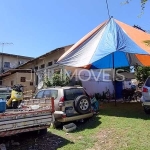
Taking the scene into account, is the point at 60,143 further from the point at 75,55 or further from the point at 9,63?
the point at 9,63

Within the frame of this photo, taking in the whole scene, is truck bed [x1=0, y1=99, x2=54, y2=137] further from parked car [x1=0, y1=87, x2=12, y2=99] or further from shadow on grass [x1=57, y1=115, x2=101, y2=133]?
parked car [x1=0, y1=87, x2=12, y2=99]

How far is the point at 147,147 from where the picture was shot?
21.8 feet

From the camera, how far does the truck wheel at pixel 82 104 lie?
30.8ft

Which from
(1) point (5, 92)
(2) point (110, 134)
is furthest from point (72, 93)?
(1) point (5, 92)

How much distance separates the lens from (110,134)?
26.7 feet

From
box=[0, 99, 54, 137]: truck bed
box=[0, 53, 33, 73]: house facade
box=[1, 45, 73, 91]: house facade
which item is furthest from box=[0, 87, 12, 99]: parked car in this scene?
box=[0, 53, 33, 73]: house facade

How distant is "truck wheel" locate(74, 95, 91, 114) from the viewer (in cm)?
938

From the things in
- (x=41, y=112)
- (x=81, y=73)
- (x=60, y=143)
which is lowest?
(x=60, y=143)

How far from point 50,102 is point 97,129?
221cm

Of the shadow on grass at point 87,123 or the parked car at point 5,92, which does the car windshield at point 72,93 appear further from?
the parked car at point 5,92

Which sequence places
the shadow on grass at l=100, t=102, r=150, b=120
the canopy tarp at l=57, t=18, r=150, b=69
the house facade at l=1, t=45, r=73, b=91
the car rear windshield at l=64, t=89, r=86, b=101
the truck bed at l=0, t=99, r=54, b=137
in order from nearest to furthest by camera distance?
the truck bed at l=0, t=99, r=54, b=137 → the car rear windshield at l=64, t=89, r=86, b=101 → the shadow on grass at l=100, t=102, r=150, b=120 → the canopy tarp at l=57, t=18, r=150, b=69 → the house facade at l=1, t=45, r=73, b=91

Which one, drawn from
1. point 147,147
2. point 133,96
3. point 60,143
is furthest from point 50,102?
point 133,96

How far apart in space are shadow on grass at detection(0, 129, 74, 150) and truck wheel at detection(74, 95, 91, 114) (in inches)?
62.0

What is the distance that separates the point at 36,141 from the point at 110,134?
8.62 ft
